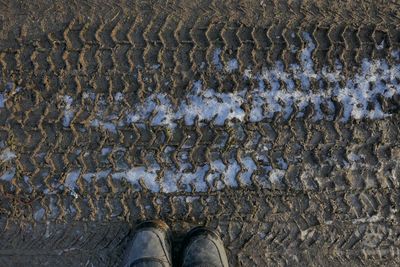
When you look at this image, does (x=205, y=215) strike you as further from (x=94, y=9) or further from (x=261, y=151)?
(x=94, y=9)

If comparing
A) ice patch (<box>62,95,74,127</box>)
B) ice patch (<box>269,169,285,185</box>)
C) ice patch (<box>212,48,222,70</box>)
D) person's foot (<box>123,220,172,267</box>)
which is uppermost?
ice patch (<box>212,48,222,70</box>)

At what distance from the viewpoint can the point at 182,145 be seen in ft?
7.86

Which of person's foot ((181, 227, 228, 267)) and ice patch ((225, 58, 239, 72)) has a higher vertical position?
ice patch ((225, 58, 239, 72))

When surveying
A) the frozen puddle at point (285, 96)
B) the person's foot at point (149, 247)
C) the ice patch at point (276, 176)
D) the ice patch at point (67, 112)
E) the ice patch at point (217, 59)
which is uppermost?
the ice patch at point (217, 59)

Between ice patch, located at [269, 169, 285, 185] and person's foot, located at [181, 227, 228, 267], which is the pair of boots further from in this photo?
ice patch, located at [269, 169, 285, 185]

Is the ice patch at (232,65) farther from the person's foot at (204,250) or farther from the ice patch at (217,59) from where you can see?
the person's foot at (204,250)

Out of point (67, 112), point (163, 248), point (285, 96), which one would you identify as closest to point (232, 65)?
point (285, 96)

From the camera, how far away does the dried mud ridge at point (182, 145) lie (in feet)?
7.80

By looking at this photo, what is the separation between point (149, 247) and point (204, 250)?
1.04 feet

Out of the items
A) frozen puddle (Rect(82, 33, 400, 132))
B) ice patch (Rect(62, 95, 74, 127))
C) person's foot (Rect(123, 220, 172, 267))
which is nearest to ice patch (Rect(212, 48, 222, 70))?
frozen puddle (Rect(82, 33, 400, 132))

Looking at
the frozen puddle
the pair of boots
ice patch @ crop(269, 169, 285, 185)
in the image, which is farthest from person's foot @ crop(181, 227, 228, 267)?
the frozen puddle

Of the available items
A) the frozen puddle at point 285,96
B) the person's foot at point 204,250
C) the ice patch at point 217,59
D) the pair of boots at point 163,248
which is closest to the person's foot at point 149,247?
the pair of boots at point 163,248

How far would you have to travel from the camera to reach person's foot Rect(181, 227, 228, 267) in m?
2.36

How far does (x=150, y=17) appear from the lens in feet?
8.10
